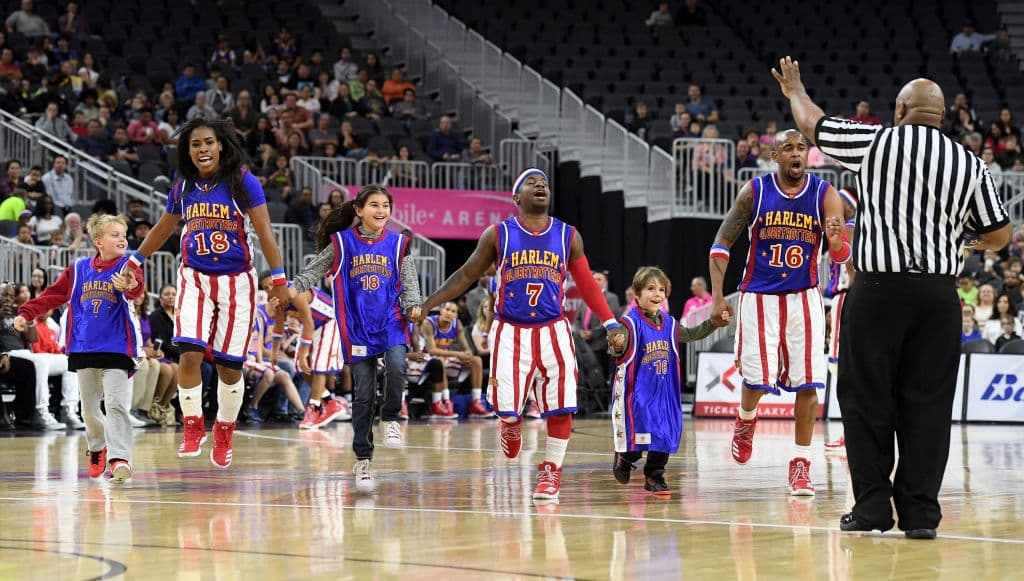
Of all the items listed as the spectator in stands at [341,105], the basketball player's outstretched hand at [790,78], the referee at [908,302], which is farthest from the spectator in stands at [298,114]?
the referee at [908,302]

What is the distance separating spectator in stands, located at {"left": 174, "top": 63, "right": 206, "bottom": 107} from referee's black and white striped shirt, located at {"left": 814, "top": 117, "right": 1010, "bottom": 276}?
1670cm

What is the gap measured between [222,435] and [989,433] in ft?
29.8

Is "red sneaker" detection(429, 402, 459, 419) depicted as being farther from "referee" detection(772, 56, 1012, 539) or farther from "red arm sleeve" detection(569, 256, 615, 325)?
"referee" detection(772, 56, 1012, 539)

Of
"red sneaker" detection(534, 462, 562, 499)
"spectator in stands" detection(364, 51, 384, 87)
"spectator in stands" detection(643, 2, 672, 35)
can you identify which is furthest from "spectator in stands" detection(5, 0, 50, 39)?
"red sneaker" detection(534, 462, 562, 499)

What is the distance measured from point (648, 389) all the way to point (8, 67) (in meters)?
15.2

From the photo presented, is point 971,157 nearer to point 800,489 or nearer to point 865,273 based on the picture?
point 865,273

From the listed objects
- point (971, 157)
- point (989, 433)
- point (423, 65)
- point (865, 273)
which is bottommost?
point (989, 433)

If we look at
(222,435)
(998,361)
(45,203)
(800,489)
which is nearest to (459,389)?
(45,203)

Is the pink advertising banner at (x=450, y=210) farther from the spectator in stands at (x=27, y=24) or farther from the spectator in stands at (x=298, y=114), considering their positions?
the spectator in stands at (x=27, y=24)

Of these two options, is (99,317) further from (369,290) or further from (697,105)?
(697,105)

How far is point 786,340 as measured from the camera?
8891 mm

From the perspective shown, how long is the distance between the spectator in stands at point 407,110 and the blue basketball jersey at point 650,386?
1528 cm

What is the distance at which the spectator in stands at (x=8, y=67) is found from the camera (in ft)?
68.2

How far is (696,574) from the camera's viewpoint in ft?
18.2
